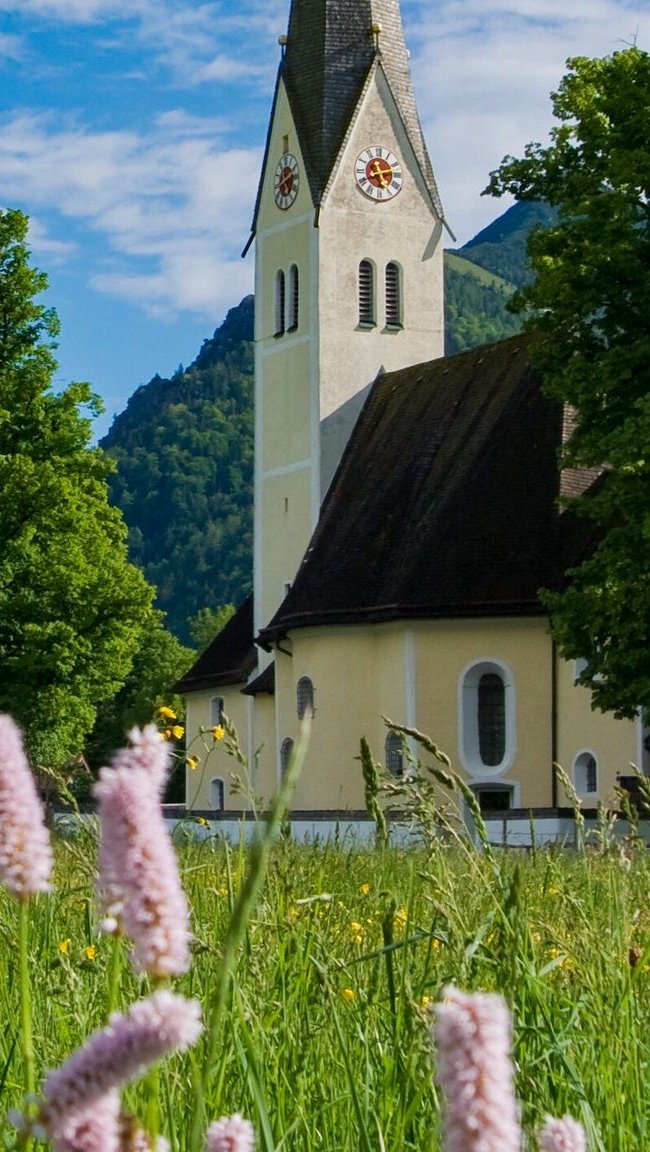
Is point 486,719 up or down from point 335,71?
down

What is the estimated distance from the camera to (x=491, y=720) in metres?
37.8

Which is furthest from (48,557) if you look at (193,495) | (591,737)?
(193,495)

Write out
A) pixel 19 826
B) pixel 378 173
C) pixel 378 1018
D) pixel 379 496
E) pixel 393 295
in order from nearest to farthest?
pixel 19 826 < pixel 378 1018 < pixel 379 496 < pixel 378 173 < pixel 393 295

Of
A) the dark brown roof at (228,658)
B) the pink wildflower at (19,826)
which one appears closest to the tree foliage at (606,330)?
the dark brown roof at (228,658)

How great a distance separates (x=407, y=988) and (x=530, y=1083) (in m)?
0.34

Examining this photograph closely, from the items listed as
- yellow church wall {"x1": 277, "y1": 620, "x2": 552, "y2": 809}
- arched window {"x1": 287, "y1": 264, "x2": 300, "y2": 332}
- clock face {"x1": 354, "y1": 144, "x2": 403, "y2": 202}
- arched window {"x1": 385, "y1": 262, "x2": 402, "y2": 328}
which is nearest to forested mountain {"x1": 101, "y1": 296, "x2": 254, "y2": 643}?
arched window {"x1": 287, "y1": 264, "x2": 300, "y2": 332}

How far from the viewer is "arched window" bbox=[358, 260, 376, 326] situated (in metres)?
45.5

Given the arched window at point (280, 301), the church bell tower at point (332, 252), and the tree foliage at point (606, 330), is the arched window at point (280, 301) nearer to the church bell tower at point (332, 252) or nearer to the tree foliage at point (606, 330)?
the church bell tower at point (332, 252)

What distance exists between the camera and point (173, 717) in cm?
595

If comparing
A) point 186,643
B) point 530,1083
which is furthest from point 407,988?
point 186,643

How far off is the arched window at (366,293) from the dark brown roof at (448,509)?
8.58 feet

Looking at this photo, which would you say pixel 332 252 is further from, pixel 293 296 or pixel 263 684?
pixel 263 684

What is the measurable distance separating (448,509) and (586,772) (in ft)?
21.3

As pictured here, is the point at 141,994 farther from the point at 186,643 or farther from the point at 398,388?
the point at 186,643
